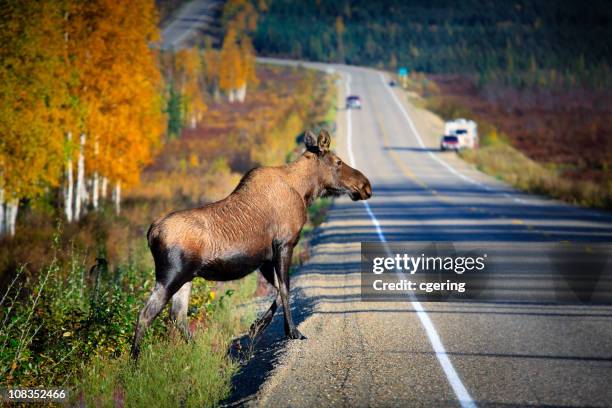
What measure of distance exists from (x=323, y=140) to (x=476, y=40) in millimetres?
156550

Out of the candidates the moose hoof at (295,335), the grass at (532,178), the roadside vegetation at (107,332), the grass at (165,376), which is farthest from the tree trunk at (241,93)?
the grass at (165,376)

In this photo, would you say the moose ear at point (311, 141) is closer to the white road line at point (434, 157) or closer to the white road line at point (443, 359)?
the white road line at point (443, 359)

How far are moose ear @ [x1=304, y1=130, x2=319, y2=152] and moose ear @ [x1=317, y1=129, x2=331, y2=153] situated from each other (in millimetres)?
58

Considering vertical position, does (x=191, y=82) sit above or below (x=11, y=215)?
above

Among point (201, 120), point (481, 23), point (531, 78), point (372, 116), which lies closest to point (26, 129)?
point (372, 116)

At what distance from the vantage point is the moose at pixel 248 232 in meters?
8.12

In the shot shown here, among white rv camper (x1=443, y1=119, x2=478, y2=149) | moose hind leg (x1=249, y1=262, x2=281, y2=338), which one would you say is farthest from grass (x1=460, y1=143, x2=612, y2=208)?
moose hind leg (x1=249, y1=262, x2=281, y2=338)

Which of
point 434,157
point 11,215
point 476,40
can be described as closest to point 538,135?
point 434,157

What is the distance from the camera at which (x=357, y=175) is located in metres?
9.83

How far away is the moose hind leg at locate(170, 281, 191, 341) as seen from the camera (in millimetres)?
8867

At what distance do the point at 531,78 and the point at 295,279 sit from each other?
108m

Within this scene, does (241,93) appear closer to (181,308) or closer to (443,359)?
(181,308)

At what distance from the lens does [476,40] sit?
160 metres

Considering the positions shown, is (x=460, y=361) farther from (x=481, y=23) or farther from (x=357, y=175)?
(x=481, y=23)
